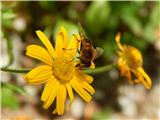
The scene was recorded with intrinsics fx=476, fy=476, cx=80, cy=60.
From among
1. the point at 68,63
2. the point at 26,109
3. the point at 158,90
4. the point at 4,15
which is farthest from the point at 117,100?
the point at 68,63

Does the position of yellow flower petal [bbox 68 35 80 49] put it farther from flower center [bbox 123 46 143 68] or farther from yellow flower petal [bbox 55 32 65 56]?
flower center [bbox 123 46 143 68]

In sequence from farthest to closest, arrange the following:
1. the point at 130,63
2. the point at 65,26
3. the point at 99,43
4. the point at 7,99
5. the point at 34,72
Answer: the point at 99,43, the point at 65,26, the point at 7,99, the point at 130,63, the point at 34,72

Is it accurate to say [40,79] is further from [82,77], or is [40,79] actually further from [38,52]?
[82,77]

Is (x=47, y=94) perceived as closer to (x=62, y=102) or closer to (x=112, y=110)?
(x=62, y=102)

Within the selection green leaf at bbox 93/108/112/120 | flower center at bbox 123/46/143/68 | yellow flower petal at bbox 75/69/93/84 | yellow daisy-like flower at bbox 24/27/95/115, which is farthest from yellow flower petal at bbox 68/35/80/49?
green leaf at bbox 93/108/112/120

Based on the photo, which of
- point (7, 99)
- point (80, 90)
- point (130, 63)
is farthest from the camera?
point (7, 99)

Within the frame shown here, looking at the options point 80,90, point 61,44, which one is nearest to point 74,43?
point 61,44
